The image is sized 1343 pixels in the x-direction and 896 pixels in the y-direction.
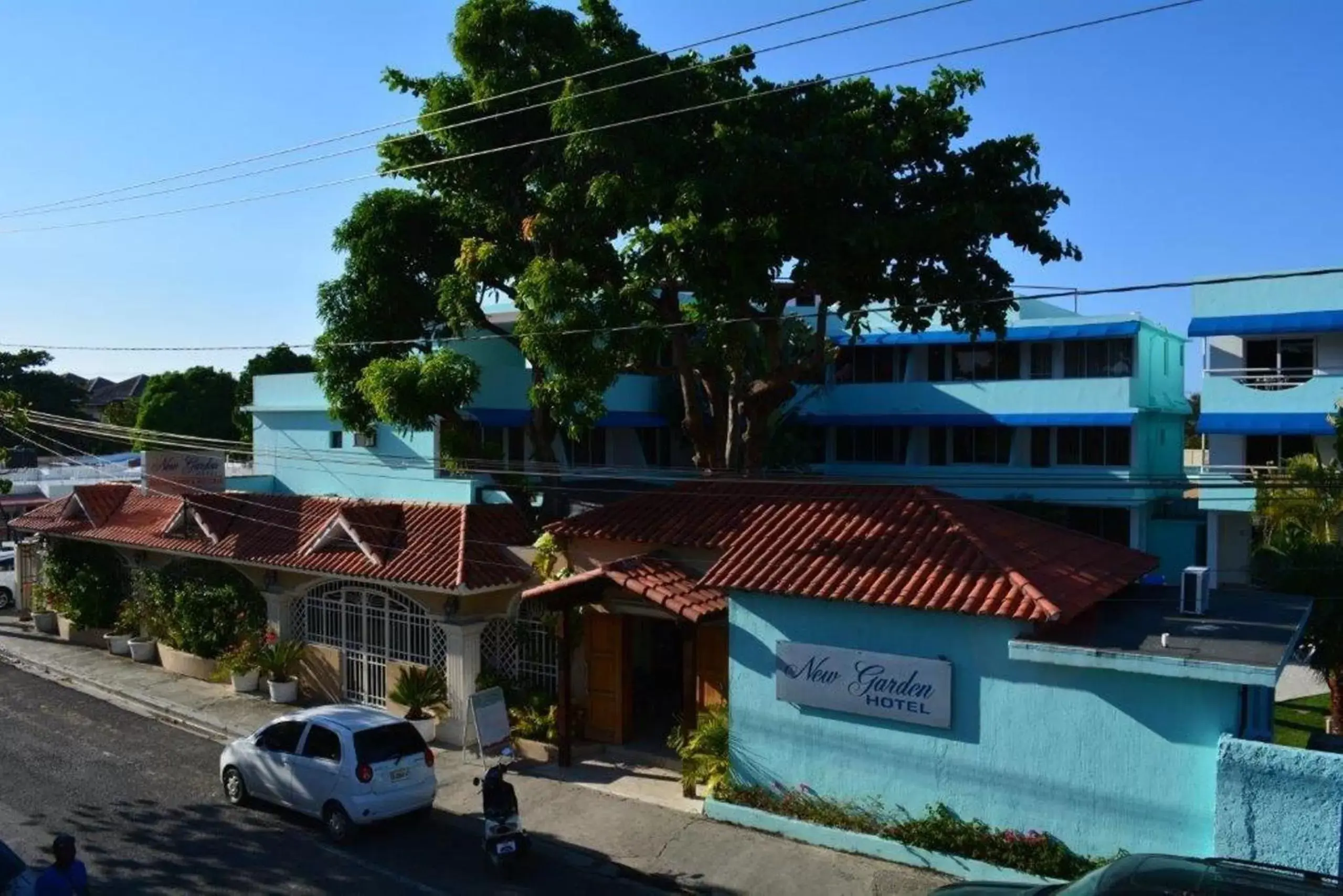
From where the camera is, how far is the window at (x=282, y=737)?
1396 cm

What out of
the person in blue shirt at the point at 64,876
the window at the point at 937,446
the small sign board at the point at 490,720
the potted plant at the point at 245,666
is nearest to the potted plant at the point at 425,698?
the small sign board at the point at 490,720

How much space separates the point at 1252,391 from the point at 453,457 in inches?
746

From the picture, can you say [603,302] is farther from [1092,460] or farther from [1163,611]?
[1092,460]

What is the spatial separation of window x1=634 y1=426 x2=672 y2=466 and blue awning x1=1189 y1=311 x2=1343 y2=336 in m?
14.0

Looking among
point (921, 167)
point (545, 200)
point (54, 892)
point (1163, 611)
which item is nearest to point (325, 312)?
point (545, 200)

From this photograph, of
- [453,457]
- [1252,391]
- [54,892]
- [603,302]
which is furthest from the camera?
[1252,391]

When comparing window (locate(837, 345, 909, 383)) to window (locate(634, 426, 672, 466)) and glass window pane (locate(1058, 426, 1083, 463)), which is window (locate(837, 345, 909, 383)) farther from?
window (locate(634, 426, 672, 466))

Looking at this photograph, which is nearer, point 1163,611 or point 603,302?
point 1163,611

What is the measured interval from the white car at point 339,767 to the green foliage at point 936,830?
4.00 meters

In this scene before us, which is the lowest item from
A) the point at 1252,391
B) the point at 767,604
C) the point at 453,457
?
the point at 767,604

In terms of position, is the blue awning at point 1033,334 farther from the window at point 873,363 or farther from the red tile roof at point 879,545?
the red tile roof at point 879,545

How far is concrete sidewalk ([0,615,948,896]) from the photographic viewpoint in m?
11.7

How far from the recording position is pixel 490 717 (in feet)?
49.4

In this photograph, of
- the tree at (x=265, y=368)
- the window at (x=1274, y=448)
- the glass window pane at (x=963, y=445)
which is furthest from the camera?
the tree at (x=265, y=368)
